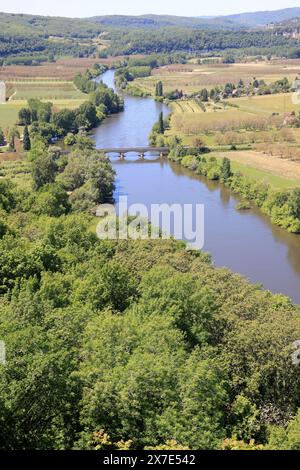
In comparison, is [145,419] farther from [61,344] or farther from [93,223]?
[93,223]

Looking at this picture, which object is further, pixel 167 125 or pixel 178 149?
pixel 167 125

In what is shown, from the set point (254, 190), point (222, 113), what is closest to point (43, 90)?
point (222, 113)

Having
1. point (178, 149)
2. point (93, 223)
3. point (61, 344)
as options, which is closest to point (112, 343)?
point (61, 344)

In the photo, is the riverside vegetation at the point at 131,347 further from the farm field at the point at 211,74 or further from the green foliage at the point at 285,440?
the farm field at the point at 211,74

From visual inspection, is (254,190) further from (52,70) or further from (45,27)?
(45,27)

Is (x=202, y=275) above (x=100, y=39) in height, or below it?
below

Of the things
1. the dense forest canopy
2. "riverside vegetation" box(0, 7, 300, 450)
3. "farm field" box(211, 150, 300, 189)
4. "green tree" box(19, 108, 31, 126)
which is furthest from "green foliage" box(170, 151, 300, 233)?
the dense forest canopy
